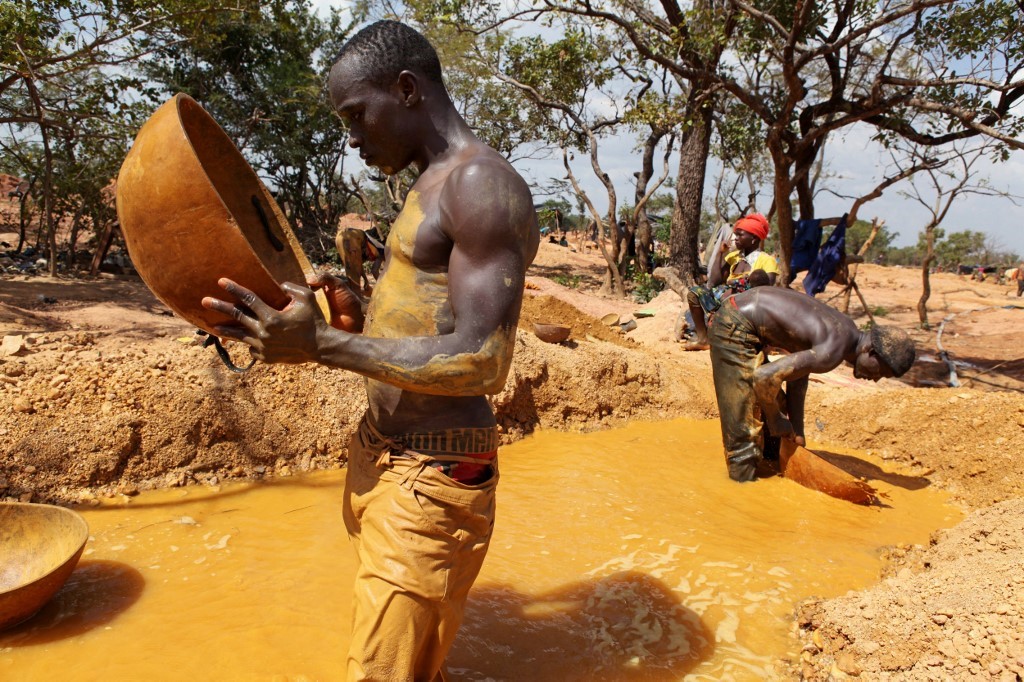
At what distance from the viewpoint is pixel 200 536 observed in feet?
10.3

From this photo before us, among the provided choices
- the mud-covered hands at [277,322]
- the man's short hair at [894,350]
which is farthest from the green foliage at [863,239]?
the mud-covered hands at [277,322]

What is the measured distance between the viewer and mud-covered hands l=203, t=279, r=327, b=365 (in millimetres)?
1256

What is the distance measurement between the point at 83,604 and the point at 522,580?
5.86 feet

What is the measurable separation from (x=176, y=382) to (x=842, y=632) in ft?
11.8

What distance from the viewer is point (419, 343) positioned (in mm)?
1310

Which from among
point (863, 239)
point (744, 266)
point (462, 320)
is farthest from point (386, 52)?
point (863, 239)

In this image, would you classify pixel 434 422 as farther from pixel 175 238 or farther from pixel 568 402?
pixel 568 402

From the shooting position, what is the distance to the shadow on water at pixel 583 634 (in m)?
2.43

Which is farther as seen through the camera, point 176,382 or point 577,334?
point 577,334

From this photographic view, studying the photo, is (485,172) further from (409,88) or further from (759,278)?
(759,278)

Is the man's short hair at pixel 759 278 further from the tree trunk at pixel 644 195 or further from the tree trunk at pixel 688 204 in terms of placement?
the tree trunk at pixel 644 195

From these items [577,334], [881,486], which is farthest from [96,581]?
[577,334]

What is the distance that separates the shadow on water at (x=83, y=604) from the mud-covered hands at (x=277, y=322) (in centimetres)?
186

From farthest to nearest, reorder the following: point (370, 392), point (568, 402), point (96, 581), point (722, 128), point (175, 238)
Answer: point (722, 128) → point (568, 402) → point (96, 581) → point (370, 392) → point (175, 238)
